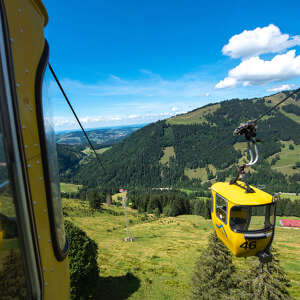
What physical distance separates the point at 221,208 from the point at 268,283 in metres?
9.78

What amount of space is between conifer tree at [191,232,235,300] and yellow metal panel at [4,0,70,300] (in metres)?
20.5

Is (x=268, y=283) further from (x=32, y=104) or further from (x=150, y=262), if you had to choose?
(x=150, y=262)

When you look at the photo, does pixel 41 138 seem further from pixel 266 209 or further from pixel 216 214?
pixel 216 214

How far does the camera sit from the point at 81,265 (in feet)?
57.6

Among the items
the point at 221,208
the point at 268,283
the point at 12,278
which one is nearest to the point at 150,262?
the point at 268,283

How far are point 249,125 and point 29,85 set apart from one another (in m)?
7.61

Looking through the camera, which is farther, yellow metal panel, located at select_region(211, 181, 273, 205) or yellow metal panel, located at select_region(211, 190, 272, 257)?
yellow metal panel, located at select_region(211, 190, 272, 257)

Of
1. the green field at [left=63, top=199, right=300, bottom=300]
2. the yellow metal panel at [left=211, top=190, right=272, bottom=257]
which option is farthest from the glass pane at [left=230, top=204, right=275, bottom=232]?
the green field at [left=63, top=199, right=300, bottom=300]

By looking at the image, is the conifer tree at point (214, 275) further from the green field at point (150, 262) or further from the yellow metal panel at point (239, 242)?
the yellow metal panel at point (239, 242)

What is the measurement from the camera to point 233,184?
9.61 metres

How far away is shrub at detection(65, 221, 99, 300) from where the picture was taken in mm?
17234

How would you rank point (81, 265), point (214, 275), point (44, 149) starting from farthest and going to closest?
point (214, 275)
point (81, 265)
point (44, 149)

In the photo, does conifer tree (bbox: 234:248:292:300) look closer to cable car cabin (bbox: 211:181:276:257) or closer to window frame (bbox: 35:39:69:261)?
cable car cabin (bbox: 211:181:276:257)

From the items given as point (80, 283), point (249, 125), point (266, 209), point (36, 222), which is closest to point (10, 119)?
point (36, 222)
